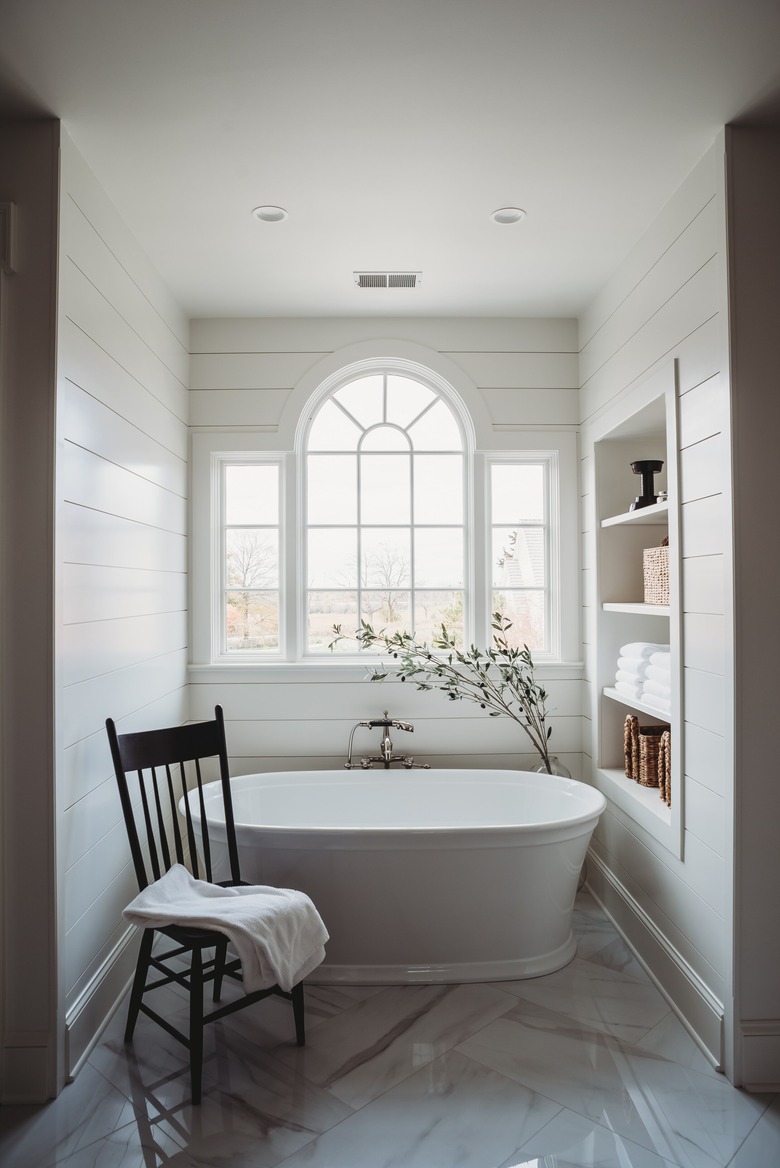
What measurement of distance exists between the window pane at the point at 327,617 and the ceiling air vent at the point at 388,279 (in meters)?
1.42

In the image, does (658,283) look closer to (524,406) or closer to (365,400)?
(524,406)

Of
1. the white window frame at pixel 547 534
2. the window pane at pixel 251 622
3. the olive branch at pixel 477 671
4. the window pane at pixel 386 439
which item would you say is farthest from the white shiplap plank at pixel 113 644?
the white window frame at pixel 547 534

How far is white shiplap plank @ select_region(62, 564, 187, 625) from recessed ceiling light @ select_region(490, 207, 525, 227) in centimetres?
183

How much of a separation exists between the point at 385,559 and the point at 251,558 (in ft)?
2.17

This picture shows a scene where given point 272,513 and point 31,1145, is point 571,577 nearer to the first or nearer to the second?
point 272,513

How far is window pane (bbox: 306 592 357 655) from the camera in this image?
12.0 feet

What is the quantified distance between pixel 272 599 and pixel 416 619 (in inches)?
28.2

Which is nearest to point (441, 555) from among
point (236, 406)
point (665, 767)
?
point (236, 406)

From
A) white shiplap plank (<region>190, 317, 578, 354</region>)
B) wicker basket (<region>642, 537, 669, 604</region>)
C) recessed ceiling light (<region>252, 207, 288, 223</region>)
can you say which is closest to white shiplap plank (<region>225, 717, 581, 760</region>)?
wicker basket (<region>642, 537, 669, 604</region>)

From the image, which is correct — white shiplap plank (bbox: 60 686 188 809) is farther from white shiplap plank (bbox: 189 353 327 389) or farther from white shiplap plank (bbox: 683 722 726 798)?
white shiplap plank (bbox: 683 722 726 798)

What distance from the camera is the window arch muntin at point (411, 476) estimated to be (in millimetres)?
3650

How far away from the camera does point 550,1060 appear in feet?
7.16

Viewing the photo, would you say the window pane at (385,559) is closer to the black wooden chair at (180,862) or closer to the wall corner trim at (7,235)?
the black wooden chair at (180,862)

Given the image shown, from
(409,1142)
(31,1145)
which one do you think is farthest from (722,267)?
(31,1145)
